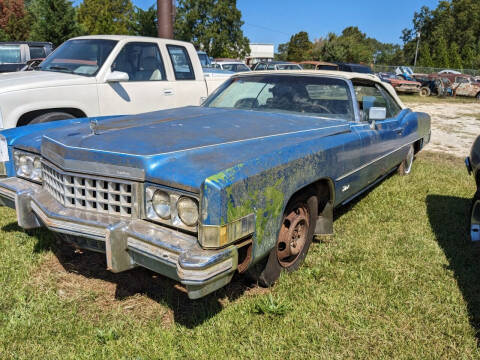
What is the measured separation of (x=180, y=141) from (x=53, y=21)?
24958mm

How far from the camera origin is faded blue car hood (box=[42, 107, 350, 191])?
2.31 meters

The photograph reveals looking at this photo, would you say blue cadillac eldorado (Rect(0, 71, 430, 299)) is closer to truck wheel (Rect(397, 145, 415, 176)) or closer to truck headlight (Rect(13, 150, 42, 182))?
truck headlight (Rect(13, 150, 42, 182))

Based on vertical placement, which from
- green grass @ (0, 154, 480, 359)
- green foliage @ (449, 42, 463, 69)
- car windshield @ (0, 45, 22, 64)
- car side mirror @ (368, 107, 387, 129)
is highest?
green foliage @ (449, 42, 463, 69)

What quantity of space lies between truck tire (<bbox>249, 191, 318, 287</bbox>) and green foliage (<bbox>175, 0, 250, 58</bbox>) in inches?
2073

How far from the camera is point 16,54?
38.1ft

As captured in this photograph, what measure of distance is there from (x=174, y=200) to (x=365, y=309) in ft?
4.93

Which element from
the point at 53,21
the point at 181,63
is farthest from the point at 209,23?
the point at 181,63

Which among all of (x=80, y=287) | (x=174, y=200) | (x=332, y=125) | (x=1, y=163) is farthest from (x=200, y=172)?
(x=1, y=163)

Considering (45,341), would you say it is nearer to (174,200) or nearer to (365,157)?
(174,200)

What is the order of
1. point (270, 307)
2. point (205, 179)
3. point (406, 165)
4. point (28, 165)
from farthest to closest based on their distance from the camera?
point (406, 165) < point (28, 165) < point (270, 307) < point (205, 179)

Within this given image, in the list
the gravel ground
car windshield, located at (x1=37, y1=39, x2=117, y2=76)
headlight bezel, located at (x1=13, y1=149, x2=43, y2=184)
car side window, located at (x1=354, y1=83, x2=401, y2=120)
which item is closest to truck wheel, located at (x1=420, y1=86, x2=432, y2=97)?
the gravel ground

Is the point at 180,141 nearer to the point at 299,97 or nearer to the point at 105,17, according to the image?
the point at 299,97

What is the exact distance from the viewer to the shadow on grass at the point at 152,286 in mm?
2695

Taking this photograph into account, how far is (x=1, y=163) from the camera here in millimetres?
3375
